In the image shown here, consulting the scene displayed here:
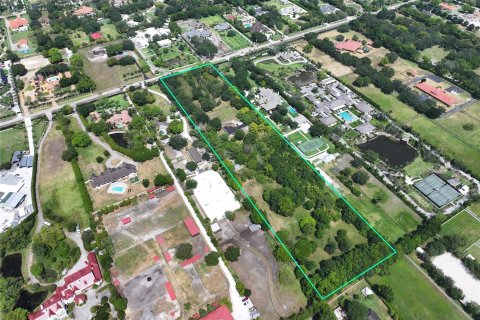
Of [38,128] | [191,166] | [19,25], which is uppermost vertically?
[19,25]

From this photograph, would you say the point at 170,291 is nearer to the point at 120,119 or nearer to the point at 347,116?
the point at 120,119

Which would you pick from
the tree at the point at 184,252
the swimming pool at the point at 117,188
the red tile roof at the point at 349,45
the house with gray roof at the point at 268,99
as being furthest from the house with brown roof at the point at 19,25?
the tree at the point at 184,252

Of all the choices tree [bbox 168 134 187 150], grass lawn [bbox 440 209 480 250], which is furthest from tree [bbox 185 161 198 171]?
→ grass lawn [bbox 440 209 480 250]

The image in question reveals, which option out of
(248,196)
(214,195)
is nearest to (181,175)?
(214,195)

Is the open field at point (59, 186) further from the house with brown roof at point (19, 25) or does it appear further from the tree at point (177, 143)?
the house with brown roof at point (19, 25)

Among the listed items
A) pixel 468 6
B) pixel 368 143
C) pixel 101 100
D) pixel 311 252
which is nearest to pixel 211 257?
pixel 311 252

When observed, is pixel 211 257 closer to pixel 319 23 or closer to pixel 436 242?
pixel 436 242
